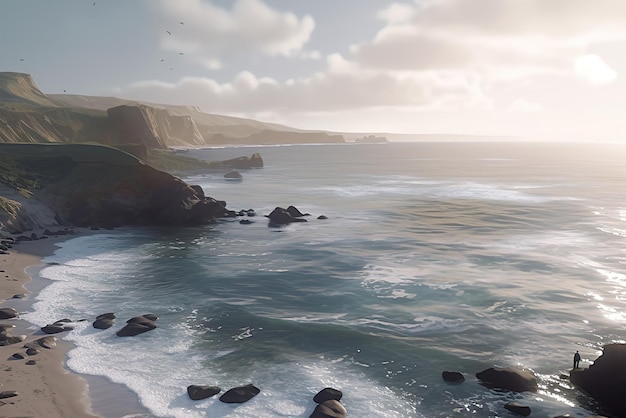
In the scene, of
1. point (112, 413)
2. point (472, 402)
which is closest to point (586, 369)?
point (472, 402)

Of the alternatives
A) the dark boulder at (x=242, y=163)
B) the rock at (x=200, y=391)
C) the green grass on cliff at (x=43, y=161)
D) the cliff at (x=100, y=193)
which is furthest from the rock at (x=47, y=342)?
the dark boulder at (x=242, y=163)

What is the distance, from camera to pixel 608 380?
19.5 meters

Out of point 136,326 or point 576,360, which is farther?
point 136,326

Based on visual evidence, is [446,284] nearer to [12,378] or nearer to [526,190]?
[12,378]

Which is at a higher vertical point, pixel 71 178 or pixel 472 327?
pixel 71 178

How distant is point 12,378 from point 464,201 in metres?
77.1

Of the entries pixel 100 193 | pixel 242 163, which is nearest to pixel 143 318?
pixel 100 193

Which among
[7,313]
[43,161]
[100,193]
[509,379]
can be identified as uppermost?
[43,161]

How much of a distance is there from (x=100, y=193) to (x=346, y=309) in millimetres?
42242

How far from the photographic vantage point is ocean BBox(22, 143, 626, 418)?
20469mm

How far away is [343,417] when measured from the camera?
18.0m

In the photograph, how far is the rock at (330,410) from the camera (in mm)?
17844

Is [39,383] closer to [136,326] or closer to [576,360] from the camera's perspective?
[136,326]

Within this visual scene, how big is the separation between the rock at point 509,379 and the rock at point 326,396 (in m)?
6.81
